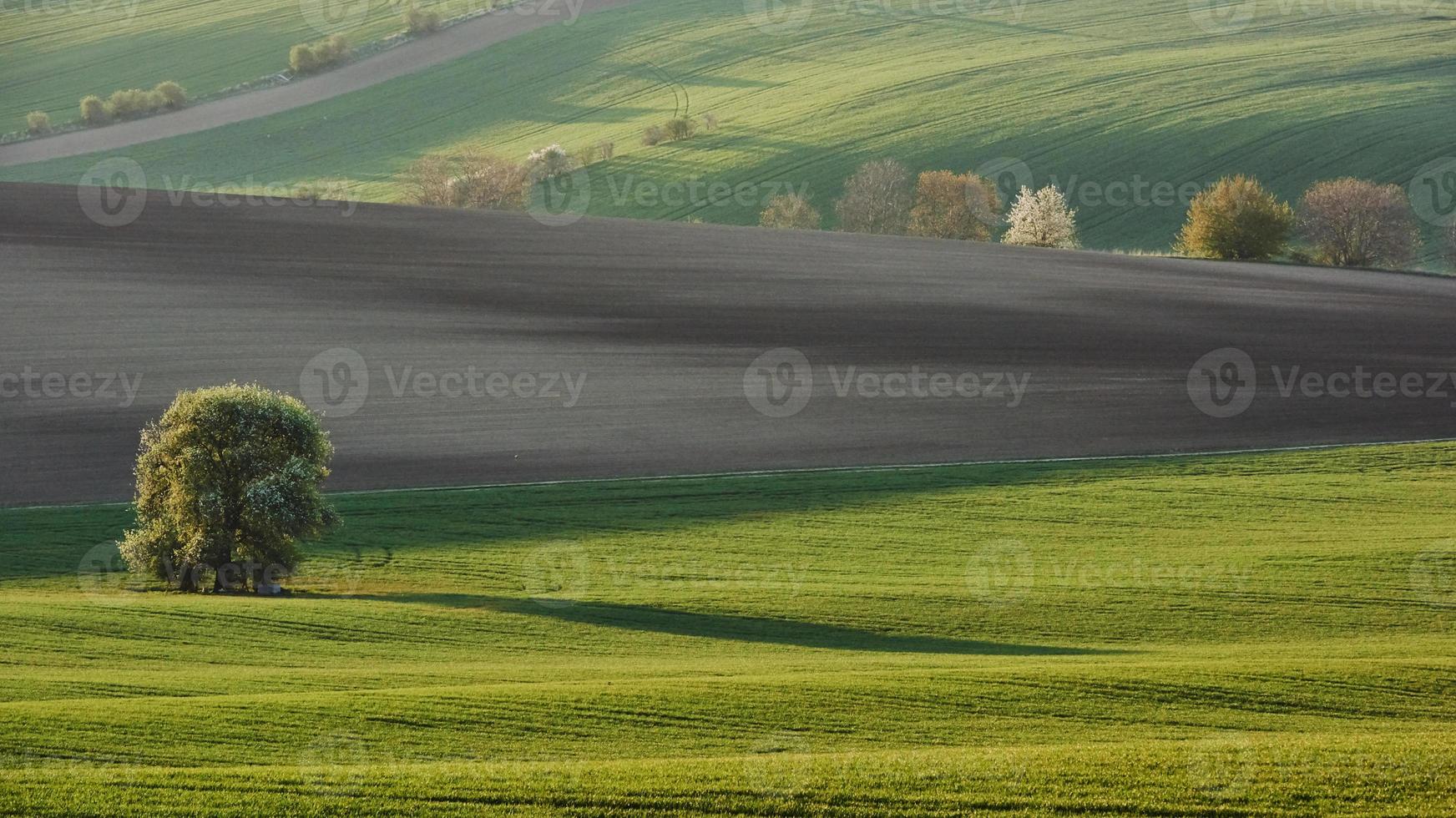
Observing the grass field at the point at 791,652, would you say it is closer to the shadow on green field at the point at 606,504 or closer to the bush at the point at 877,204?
the shadow on green field at the point at 606,504

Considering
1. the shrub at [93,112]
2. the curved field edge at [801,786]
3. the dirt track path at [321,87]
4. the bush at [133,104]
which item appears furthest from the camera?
the bush at [133,104]

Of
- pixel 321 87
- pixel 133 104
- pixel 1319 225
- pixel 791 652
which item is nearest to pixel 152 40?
pixel 133 104

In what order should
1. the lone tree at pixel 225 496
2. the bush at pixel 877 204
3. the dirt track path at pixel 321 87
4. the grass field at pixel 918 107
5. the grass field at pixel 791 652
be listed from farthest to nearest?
1. the dirt track path at pixel 321 87
2. the grass field at pixel 918 107
3. the bush at pixel 877 204
4. the lone tree at pixel 225 496
5. the grass field at pixel 791 652

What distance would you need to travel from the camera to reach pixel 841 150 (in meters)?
78.9

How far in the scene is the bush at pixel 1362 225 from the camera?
56656 millimetres

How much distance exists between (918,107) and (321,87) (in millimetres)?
44130

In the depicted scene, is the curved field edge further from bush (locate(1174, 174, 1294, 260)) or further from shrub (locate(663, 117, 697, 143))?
shrub (locate(663, 117, 697, 143))

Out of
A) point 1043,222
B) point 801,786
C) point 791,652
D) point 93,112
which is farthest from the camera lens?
point 93,112

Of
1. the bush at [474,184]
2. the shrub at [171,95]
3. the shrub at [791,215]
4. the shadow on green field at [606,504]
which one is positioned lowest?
the shadow on green field at [606,504]

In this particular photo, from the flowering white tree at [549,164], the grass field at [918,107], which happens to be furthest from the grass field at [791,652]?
the flowering white tree at [549,164]

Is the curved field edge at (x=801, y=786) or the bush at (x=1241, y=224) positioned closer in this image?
the curved field edge at (x=801, y=786)

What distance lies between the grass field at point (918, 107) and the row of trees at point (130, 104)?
568 centimetres

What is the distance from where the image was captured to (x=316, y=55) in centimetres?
9931

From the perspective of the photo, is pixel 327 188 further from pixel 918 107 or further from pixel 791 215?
pixel 918 107
